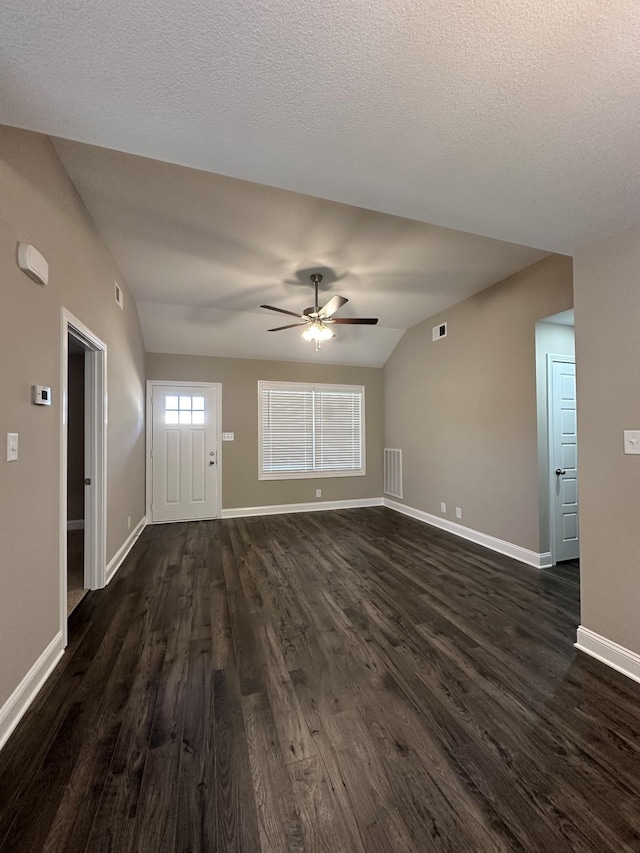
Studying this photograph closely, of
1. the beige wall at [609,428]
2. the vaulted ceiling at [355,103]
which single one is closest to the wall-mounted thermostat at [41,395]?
the vaulted ceiling at [355,103]

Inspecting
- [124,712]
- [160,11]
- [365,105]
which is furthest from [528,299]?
[124,712]

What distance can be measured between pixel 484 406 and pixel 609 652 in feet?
8.29

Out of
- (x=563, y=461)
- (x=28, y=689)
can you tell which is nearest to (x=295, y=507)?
(x=563, y=461)

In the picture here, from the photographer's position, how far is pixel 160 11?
0.96 meters

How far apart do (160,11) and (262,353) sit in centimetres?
458

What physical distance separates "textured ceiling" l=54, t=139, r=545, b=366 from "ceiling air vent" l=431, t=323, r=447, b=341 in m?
0.24

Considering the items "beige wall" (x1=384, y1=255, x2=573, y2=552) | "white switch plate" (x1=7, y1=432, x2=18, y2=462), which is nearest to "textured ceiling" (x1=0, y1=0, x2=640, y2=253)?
"white switch plate" (x1=7, y1=432, x2=18, y2=462)

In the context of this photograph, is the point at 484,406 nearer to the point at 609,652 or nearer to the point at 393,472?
the point at 393,472

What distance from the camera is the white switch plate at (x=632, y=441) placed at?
74.4 inches

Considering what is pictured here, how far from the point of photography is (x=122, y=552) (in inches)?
141

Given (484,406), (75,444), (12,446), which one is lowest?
(75,444)

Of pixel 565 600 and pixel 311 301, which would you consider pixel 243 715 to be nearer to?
pixel 565 600

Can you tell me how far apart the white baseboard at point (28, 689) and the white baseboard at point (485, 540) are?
3857 mm

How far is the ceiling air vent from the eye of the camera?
4625 millimetres
